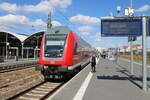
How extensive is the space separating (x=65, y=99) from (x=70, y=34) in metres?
6.34

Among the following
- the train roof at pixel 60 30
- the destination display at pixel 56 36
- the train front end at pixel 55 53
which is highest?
the train roof at pixel 60 30

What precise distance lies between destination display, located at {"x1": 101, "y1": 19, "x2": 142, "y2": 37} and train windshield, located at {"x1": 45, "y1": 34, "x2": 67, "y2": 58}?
301 cm

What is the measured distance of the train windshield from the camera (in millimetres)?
12241

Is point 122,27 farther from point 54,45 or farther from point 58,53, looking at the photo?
point 54,45

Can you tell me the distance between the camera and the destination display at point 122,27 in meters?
10.1

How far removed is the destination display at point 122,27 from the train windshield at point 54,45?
3.01 metres

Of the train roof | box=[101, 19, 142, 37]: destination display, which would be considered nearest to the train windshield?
the train roof

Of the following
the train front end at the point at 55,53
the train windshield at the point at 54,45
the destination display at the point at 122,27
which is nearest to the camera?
the destination display at the point at 122,27

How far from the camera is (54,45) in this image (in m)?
12.5

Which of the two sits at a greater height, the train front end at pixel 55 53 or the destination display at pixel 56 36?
the destination display at pixel 56 36

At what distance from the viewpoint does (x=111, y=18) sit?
10.1 meters

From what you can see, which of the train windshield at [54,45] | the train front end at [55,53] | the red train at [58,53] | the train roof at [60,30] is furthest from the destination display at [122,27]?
the train roof at [60,30]

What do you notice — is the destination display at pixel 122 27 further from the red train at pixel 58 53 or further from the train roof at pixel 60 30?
the train roof at pixel 60 30

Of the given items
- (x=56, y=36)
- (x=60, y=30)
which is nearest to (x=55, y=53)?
(x=56, y=36)
